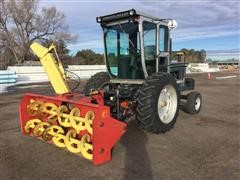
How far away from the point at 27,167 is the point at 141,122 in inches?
86.9

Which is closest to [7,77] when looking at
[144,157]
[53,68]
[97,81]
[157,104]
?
[97,81]

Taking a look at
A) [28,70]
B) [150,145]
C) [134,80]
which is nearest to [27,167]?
[150,145]

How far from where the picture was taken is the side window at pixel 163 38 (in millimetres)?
6923

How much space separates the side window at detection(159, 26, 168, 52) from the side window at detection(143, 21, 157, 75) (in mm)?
230

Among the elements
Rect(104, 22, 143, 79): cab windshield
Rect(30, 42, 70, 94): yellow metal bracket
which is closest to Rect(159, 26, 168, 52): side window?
Rect(104, 22, 143, 79): cab windshield

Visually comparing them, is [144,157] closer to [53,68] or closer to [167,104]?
[167,104]

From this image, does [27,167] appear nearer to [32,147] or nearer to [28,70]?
[32,147]

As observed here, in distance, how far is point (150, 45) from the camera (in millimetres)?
6676

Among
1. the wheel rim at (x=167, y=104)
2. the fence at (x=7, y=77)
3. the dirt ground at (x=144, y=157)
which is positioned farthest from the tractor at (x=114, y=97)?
the fence at (x=7, y=77)

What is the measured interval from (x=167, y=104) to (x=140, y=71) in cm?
99

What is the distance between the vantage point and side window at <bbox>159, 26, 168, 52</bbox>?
692cm

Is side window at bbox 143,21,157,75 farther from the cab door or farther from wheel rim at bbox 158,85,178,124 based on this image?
wheel rim at bbox 158,85,178,124

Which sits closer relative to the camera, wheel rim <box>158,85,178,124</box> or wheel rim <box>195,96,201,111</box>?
wheel rim <box>158,85,178,124</box>

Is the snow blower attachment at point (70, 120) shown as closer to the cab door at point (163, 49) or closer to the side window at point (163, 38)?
the cab door at point (163, 49)
